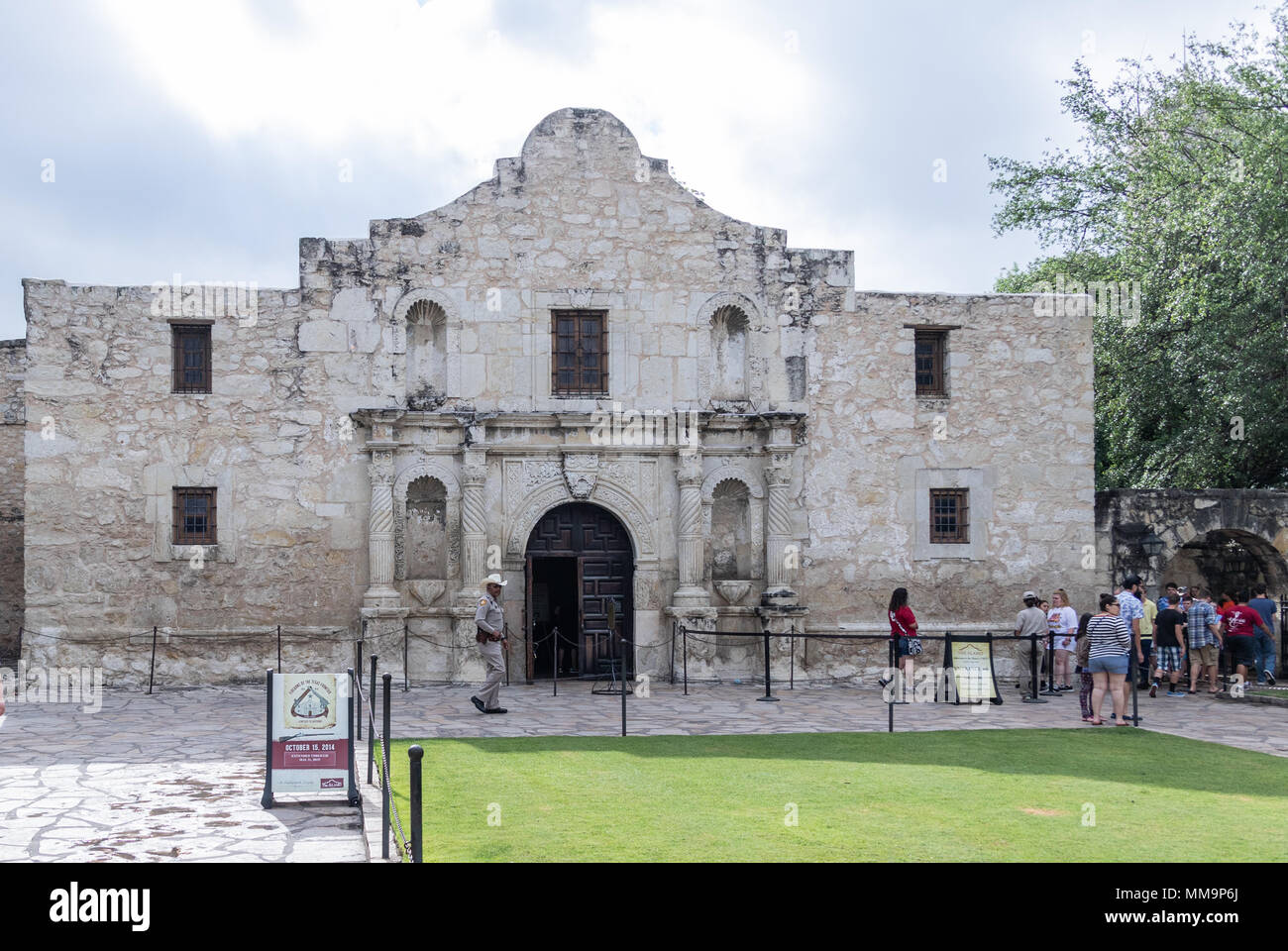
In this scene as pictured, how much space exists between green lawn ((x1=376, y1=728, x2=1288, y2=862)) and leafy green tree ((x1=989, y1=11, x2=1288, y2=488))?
10.8 m

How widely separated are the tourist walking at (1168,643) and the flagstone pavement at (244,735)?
1.50 feet

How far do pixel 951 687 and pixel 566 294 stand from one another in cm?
760

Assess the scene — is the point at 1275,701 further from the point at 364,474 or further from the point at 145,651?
the point at 145,651

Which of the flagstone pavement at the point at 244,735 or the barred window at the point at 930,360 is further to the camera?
the barred window at the point at 930,360

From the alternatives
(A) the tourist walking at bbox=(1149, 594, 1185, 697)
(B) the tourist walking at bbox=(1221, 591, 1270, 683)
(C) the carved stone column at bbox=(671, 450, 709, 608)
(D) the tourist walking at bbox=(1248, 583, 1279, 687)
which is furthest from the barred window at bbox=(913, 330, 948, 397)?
(D) the tourist walking at bbox=(1248, 583, 1279, 687)

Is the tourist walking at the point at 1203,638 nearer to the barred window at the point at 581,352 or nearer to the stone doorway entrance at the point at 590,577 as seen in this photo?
the stone doorway entrance at the point at 590,577

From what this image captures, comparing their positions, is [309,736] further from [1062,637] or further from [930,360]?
[930,360]

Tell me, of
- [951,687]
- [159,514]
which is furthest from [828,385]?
[159,514]

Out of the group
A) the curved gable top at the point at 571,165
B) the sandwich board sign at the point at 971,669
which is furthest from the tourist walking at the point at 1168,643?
the curved gable top at the point at 571,165

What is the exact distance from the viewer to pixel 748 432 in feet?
57.7

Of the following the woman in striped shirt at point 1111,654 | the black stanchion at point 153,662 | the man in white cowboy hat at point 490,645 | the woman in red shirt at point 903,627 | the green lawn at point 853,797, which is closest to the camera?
the green lawn at point 853,797

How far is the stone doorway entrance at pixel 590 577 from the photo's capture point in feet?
56.4

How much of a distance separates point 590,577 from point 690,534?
1.58m

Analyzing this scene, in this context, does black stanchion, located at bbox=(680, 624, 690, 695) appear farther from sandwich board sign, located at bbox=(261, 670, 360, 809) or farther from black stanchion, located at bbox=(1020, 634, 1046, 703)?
sandwich board sign, located at bbox=(261, 670, 360, 809)
